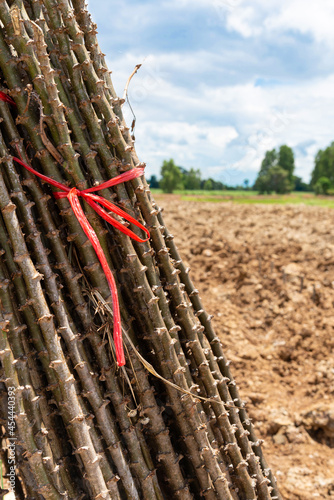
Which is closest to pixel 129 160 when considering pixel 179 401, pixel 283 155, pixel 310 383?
pixel 179 401

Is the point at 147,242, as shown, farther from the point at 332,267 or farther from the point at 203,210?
the point at 203,210

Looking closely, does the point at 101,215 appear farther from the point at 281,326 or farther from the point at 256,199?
the point at 256,199

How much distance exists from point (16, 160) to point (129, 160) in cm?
42

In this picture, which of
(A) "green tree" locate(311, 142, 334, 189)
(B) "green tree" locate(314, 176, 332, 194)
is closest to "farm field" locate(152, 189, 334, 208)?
(B) "green tree" locate(314, 176, 332, 194)

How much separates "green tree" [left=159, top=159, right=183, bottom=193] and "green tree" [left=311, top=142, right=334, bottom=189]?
1635 cm

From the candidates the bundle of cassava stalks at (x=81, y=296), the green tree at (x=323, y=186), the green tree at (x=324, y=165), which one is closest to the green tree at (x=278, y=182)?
the green tree at (x=324, y=165)

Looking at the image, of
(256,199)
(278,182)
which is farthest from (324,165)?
(256,199)

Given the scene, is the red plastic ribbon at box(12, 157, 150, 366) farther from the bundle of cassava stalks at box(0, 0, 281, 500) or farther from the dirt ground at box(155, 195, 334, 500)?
the dirt ground at box(155, 195, 334, 500)

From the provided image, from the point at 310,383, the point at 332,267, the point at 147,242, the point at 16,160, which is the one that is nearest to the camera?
the point at 16,160

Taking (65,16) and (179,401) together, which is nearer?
(65,16)

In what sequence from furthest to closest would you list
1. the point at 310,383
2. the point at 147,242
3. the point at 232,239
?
the point at 232,239 < the point at 310,383 < the point at 147,242

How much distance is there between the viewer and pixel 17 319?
1474mm

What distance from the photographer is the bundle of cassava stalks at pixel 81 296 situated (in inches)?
57.1

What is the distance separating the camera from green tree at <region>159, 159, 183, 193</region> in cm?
4797
